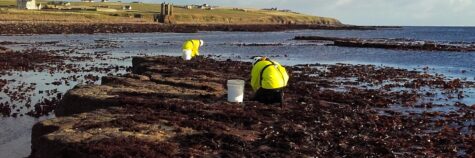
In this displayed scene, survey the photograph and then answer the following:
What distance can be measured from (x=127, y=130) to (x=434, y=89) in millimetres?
18781

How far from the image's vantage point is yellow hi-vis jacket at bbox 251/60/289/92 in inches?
600

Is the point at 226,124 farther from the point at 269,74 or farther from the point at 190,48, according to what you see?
the point at 190,48

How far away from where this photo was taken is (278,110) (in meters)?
14.9

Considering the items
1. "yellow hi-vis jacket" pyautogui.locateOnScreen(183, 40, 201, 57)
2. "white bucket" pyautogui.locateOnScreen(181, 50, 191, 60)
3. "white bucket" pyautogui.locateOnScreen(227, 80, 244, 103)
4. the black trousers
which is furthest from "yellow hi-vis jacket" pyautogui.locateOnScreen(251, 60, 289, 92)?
"yellow hi-vis jacket" pyautogui.locateOnScreen(183, 40, 201, 57)

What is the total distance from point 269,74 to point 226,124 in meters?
3.07

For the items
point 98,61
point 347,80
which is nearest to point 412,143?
point 347,80

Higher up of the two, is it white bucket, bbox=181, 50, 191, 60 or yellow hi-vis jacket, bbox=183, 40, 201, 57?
yellow hi-vis jacket, bbox=183, 40, 201, 57

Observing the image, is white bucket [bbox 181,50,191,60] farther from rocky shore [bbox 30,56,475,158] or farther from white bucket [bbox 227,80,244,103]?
white bucket [bbox 227,80,244,103]

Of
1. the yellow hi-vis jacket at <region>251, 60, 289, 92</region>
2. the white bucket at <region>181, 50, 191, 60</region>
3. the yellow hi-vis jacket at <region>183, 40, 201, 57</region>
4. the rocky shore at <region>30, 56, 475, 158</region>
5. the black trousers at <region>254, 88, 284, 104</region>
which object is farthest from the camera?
the yellow hi-vis jacket at <region>183, 40, 201, 57</region>

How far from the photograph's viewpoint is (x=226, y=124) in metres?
12.7

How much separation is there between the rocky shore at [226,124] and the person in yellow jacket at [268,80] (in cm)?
46

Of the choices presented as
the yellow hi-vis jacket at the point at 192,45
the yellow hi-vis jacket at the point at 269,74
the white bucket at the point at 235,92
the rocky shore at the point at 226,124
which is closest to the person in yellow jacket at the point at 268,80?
the yellow hi-vis jacket at the point at 269,74

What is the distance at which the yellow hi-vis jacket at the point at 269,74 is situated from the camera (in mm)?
15234

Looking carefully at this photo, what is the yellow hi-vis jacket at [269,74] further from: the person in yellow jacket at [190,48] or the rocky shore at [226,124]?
the person in yellow jacket at [190,48]
